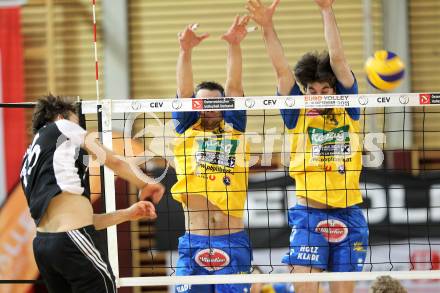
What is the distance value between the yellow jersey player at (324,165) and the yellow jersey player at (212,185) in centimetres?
35

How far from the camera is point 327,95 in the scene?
545cm

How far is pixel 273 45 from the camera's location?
217 inches

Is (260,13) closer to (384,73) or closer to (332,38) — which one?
(332,38)

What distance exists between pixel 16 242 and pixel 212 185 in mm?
4685

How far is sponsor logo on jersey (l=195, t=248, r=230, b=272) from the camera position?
18.1ft

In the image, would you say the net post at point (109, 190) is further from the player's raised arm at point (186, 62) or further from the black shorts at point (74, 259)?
the black shorts at point (74, 259)

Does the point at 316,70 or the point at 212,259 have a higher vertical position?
the point at 316,70

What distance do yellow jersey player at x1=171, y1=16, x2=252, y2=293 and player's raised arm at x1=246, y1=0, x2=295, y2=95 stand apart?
0.19 m

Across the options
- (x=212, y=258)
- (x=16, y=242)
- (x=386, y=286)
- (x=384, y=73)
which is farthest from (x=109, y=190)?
(x=16, y=242)

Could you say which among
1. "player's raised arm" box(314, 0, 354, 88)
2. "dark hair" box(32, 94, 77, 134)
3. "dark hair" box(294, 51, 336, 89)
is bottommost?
"dark hair" box(32, 94, 77, 134)

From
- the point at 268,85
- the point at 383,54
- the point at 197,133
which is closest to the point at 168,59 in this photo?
the point at 268,85

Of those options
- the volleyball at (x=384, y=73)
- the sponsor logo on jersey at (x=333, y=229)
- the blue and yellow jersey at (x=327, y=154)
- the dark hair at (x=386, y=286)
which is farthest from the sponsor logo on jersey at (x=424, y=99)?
the dark hair at (x=386, y=286)

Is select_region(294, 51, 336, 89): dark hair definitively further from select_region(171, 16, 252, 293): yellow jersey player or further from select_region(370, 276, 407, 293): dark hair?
select_region(370, 276, 407, 293): dark hair

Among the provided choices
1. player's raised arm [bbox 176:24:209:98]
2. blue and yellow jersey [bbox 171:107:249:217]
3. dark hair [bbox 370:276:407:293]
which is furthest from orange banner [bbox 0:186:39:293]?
dark hair [bbox 370:276:407:293]
